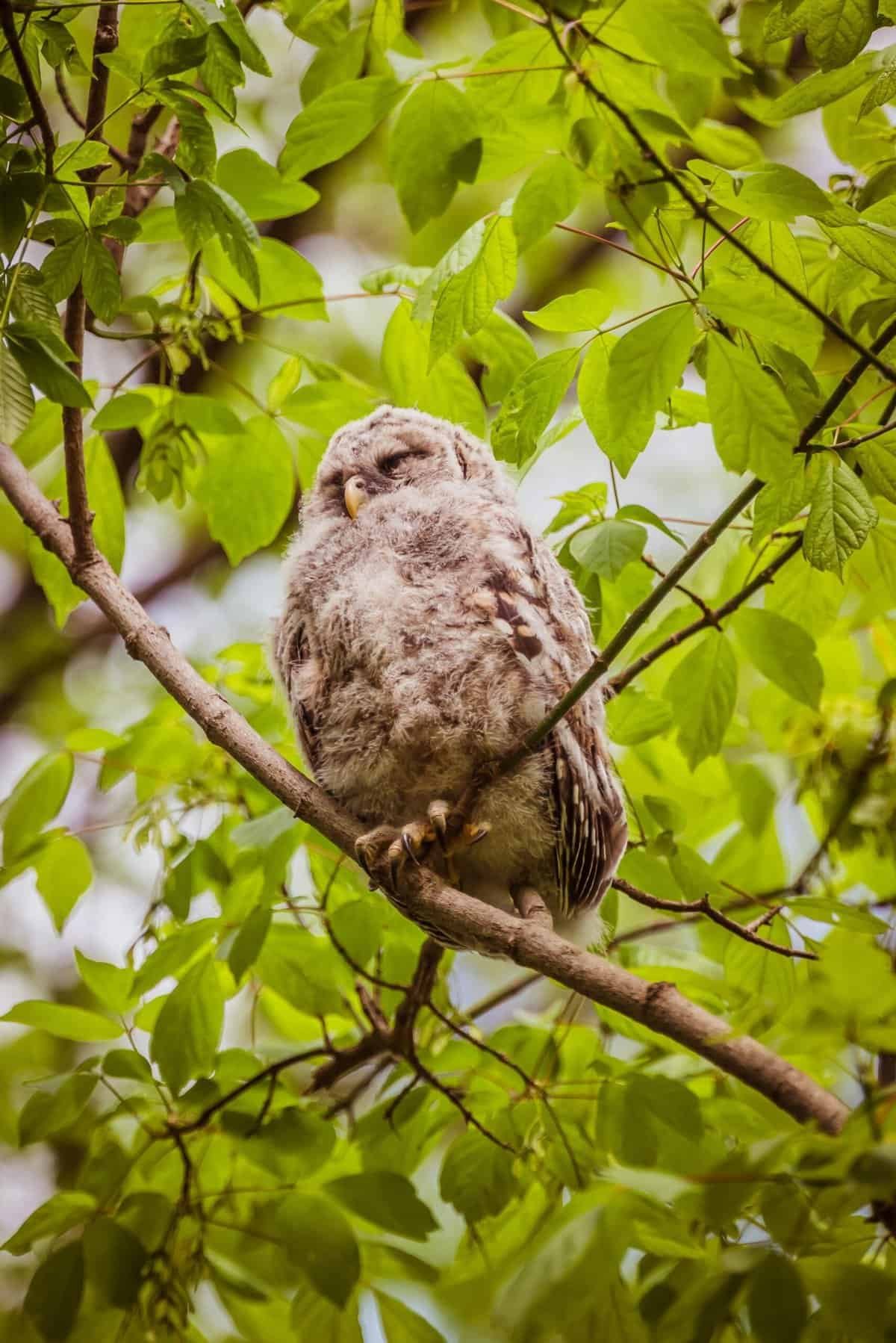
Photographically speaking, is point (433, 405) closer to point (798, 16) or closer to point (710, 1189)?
point (798, 16)

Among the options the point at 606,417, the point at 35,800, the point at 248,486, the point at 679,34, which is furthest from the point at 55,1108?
the point at 679,34

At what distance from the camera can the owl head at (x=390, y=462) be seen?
2221mm

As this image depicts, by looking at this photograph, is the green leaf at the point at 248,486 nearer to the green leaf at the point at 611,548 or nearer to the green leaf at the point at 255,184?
the green leaf at the point at 255,184

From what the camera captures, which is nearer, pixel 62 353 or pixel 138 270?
pixel 62 353

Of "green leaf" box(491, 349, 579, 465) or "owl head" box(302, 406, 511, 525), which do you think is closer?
"green leaf" box(491, 349, 579, 465)

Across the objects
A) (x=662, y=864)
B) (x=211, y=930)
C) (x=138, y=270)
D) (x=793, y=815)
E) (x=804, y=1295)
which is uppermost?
(x=138, y=270)

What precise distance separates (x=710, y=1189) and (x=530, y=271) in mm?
3770

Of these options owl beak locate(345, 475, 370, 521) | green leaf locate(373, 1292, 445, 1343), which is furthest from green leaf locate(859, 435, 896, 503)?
green leaf locate(373, 1292, 445, 1343)

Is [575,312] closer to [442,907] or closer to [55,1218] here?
[442,907]

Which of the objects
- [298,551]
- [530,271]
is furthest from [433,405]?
[530,271]

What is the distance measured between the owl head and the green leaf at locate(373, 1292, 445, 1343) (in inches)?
53.5

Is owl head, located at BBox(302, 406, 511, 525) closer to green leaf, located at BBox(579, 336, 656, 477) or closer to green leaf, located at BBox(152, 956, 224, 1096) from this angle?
green leaf, located at BBox(579, 336, 656, 477)

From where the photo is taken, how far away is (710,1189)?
3.18ft

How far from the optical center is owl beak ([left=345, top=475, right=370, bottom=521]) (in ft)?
6.99
